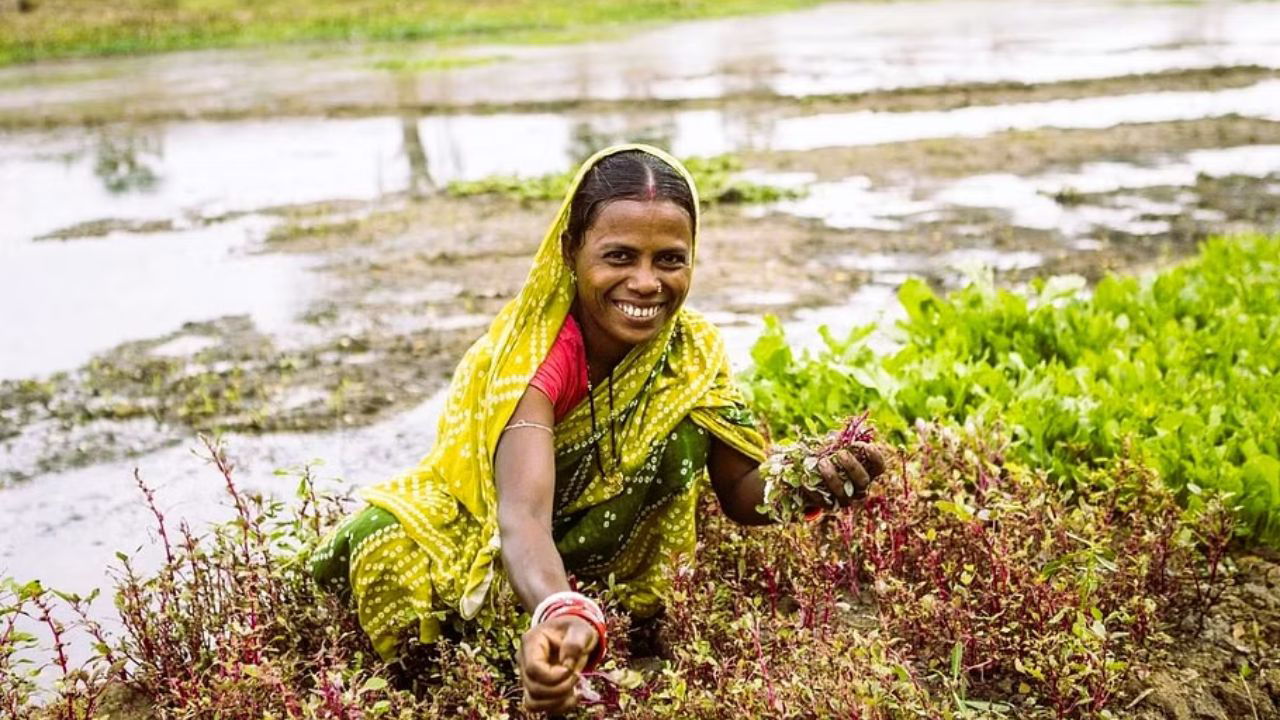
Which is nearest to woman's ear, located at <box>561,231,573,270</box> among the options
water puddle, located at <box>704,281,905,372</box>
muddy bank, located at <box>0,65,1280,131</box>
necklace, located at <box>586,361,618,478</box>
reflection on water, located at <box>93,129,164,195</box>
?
necklace, located at <box>586,361,618,478</box>

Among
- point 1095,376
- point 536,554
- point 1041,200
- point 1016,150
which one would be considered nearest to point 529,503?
point 536,554

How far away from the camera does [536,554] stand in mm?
2596

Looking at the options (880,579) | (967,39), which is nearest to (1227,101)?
(967,39)

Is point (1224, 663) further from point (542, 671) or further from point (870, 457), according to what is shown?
point (542, 671)

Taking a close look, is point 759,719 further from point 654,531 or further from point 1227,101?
point 1227,101

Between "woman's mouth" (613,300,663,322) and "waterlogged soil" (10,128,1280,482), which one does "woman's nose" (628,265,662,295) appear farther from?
"waterlogged soil" (10,128,1280,482)

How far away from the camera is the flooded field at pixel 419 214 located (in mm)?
5035

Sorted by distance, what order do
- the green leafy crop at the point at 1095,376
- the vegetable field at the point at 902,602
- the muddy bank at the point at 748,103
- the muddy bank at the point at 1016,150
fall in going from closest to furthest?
the vegetable field at the point at 902,602 < the green leafy crop at the point at 1095,376 < the muddy bank at the point at 1016,150 < the muddy bank at the point at 748,103

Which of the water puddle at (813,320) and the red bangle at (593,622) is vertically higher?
the red bangle at (593,622)

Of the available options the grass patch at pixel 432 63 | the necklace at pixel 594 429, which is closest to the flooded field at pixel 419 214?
the grass patch at pixel 432 63

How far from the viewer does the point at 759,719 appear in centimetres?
258

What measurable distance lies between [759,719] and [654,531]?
31.0 inches

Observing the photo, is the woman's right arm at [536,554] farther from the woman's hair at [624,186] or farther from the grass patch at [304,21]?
the grass patch at [304,21]

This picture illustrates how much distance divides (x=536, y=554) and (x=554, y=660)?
405 millimetres
